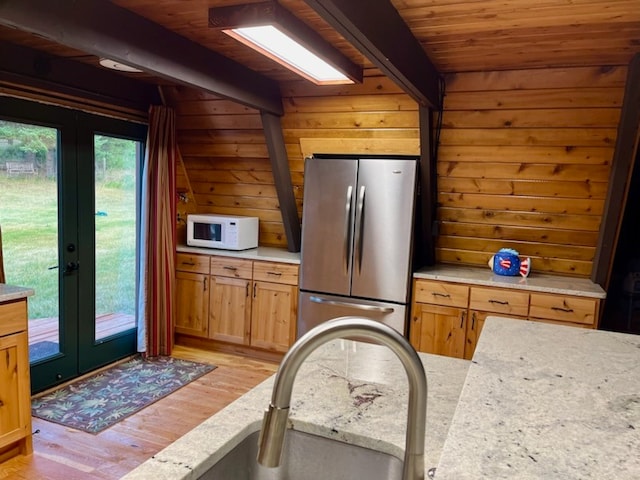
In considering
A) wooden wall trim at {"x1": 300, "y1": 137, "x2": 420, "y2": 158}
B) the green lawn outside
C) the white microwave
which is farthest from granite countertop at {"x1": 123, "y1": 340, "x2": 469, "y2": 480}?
the white microwave

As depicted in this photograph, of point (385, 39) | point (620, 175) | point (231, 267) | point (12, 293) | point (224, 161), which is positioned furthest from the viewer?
point (224, 161)

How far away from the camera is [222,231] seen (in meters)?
4.28

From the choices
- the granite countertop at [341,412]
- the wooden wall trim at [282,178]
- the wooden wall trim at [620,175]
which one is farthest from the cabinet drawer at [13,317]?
the wooden wall trim at [620,175]

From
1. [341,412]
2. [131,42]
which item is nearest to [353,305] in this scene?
[131,42]

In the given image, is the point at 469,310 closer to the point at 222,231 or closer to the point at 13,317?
the point at 222,231

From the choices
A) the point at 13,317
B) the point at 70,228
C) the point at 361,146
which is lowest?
the point at 13,317

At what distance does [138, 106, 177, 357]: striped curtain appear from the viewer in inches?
155

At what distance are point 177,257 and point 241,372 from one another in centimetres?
126

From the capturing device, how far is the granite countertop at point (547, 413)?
0.79m

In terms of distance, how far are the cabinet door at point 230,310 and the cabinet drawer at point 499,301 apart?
1907mm

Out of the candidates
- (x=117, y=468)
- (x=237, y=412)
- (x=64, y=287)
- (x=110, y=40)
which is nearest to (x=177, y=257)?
(x=64, y=287)

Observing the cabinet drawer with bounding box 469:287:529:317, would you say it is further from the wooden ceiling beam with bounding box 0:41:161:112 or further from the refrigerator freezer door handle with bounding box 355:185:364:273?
the wooden ceiling beam with bounding box 0:41:161:112

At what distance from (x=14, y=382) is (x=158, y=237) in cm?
173

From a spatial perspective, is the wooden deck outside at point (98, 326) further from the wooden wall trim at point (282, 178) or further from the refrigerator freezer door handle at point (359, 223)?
the refrigerator freezer door handle at point (359, 223)
